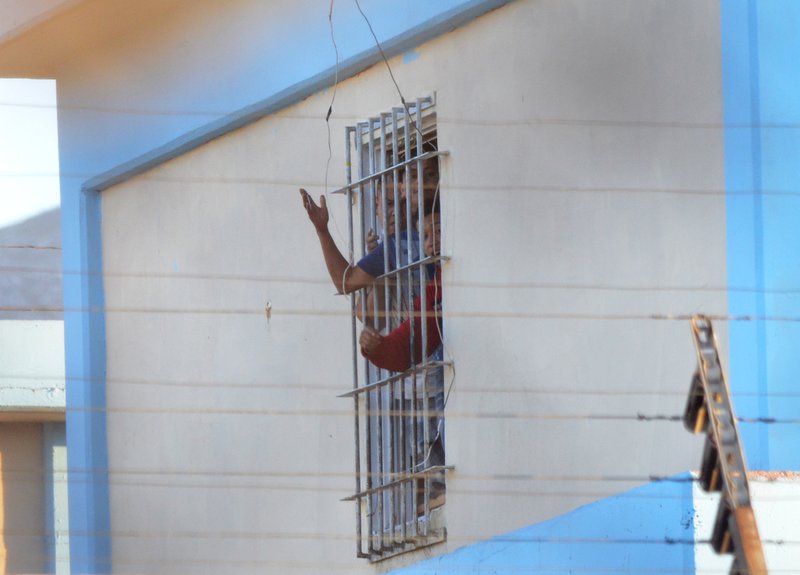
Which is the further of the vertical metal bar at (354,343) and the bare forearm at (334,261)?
the vertical metal bar at (354,343)

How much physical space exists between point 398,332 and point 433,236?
1.25 feet

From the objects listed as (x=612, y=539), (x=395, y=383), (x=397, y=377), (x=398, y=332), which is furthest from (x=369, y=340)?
(x=612, y=539)

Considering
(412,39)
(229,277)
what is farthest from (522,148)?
(229,277)

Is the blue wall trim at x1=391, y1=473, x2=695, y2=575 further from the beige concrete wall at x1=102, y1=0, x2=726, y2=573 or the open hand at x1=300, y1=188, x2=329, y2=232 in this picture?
the open hand at x1=300, y1=188, x2=329, y2=232

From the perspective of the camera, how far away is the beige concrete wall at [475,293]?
518 centimetres

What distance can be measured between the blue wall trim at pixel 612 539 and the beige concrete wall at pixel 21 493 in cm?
468

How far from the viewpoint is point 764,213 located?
4.89 m

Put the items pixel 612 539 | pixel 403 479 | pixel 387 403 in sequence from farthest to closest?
pixel 387 403
pixel 403 479
pixel 612 539

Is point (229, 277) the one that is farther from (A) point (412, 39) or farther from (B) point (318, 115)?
(A) point (412, 39)

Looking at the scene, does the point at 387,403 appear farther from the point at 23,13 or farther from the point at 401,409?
the point at 23,13

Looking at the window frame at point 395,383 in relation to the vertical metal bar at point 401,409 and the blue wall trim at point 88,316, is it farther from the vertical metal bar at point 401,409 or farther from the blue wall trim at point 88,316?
the blue wall trim at point 88,316

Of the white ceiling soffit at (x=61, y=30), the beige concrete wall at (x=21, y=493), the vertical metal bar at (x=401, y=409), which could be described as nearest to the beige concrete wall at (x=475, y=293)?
the vertical metal bar at (x=401, y=409)

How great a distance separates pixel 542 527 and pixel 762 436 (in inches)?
39.4

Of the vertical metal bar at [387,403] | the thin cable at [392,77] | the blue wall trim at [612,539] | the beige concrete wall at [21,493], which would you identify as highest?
the thin cable at [392,77]
